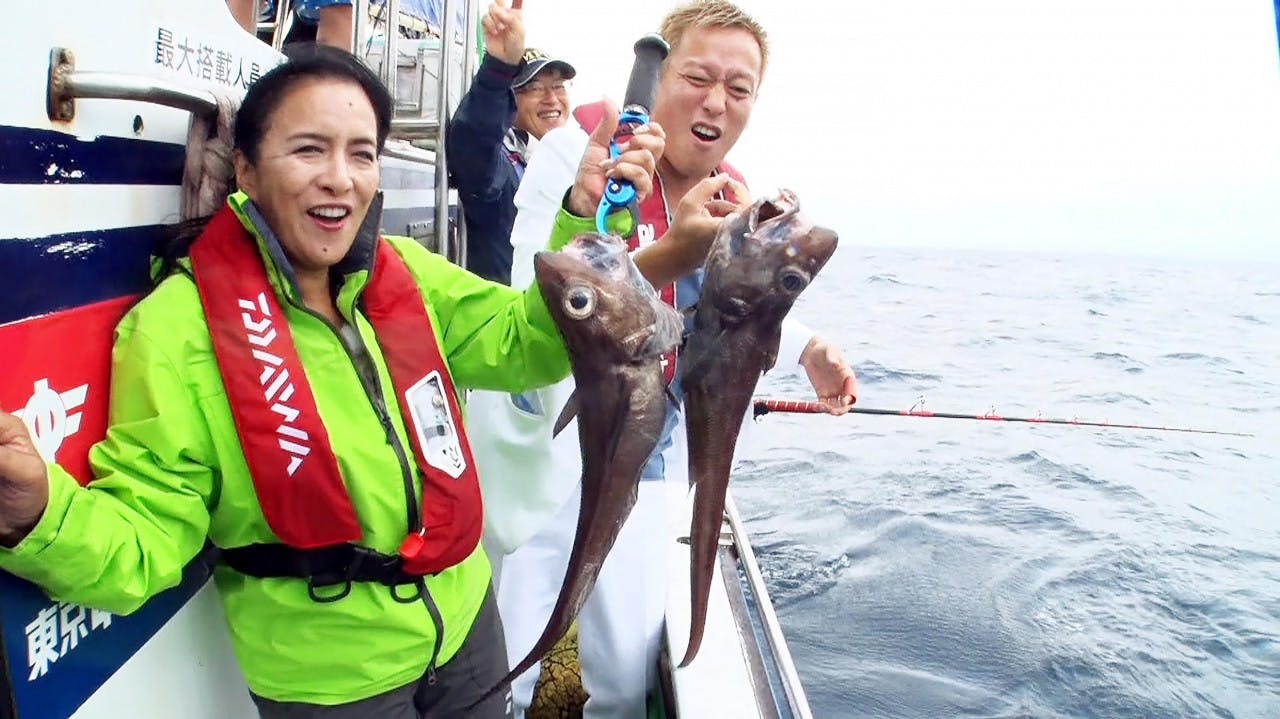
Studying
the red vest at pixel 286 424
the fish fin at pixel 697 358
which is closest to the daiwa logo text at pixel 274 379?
the red vest at pixel 286 424

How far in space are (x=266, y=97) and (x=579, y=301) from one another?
0.94 metres

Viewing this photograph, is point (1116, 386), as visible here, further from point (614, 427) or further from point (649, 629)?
point (614, 427)

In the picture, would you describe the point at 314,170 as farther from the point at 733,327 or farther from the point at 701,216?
the point at 733,327

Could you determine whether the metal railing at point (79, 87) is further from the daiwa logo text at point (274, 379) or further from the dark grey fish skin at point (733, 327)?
the dark grey fish skin at point (733, 327)

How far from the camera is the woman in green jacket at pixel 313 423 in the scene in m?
1.77

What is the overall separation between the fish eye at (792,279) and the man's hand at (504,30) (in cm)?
144

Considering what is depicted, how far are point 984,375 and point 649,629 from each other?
16.7 m

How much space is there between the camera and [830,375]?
2900mm

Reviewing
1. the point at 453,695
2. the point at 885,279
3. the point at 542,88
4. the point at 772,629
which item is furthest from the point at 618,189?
the point at 885,279

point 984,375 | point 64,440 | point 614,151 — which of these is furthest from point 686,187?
point 984,375

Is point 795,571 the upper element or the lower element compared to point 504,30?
lower

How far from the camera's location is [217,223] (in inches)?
78.4

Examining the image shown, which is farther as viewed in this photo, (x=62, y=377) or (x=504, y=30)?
(x=504, y=30)

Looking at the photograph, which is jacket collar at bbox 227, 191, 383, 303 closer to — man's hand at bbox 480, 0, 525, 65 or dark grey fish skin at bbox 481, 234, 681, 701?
dark grey fish skin at bbox 481, 234, 681, 701
